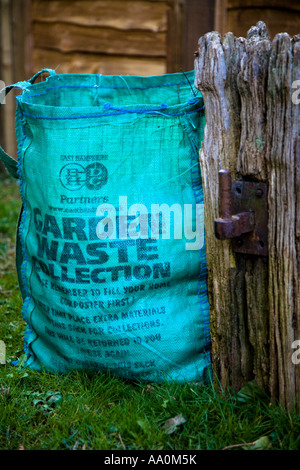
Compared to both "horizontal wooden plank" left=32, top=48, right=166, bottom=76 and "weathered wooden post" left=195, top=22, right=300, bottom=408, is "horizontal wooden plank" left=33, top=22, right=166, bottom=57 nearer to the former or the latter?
"horizontal wooden plank" left=32, top=48, right=166, bottom=76

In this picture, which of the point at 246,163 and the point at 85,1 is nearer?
the point at 246,163

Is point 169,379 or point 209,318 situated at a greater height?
point 209,318

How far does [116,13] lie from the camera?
4605 mm

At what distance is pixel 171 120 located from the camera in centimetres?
191

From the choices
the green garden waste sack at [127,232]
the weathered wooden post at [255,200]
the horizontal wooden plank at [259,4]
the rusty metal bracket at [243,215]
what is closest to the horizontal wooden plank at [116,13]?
the horizontal wooden plank at [259,4]

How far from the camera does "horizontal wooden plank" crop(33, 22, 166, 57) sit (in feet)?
15.2

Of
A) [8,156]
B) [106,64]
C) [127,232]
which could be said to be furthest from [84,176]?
[106,64]

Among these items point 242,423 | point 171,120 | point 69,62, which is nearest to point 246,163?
point 171,120

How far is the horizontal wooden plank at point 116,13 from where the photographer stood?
4566 mm

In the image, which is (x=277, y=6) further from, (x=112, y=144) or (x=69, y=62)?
(x=112, y=144)

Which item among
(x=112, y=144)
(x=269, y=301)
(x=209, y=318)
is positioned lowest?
(x=209, y=318)

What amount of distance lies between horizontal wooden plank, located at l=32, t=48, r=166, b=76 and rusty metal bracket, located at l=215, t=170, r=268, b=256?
3291mm

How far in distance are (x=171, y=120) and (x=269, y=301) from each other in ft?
2.45

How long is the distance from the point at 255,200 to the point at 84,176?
66 cm
